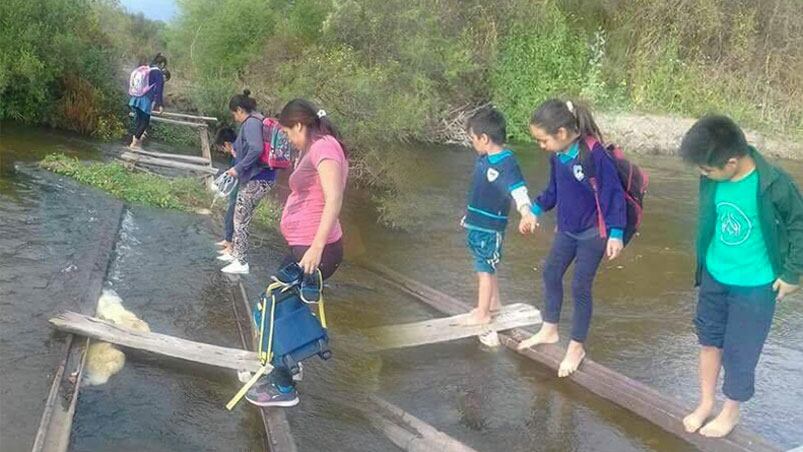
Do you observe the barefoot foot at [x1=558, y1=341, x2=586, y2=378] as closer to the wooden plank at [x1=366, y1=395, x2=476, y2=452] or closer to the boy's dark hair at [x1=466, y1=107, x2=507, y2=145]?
Answer: the wooden plank at [x1=366, y1=395, x2=476, y2=452]

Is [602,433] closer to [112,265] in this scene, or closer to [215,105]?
[112,265]

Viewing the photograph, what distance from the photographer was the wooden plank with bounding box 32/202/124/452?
145 inches

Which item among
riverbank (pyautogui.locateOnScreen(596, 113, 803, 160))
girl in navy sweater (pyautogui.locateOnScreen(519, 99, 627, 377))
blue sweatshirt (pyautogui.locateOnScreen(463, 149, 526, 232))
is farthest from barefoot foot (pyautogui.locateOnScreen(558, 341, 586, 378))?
riverbank (pyautogui.locateOnScreen(596, 113, 803, 160))

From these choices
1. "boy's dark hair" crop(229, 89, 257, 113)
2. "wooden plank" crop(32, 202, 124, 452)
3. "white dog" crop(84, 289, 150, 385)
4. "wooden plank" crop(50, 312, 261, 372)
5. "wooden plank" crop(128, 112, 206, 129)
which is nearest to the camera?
"wooden plank" crop(32, 202, 124, 452)

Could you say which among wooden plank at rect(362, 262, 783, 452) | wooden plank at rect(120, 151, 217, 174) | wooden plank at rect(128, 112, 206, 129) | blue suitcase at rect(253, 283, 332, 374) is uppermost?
blue suitcase at rect(253, 283, 332, 374)

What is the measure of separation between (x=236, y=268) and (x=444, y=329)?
91.4 inches

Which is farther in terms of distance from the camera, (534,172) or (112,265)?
(534,172)

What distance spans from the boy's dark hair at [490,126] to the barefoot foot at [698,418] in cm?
216

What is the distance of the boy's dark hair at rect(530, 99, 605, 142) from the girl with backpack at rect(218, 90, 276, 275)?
2.88 meters

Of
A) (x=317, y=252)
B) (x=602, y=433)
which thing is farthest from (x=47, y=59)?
(x=602, y=433)

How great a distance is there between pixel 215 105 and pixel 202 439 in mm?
14314

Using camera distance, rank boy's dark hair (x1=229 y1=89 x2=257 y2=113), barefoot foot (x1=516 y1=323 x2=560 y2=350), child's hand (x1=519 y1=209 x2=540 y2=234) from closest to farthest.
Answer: child's hand (x1=519 y1=209 x2=540 y2=234), barefoot foot (x1=516 y1=323 x2=560 y2=350), boy's dark hair (x1=229 y1=89 x2=257 y2=113)

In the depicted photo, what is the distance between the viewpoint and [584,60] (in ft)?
70.9

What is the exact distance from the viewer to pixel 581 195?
5020 mm
